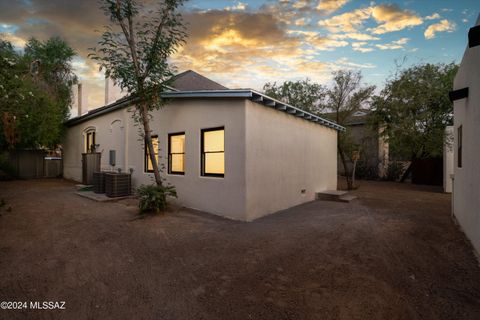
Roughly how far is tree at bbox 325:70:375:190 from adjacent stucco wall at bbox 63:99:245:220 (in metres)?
9.67

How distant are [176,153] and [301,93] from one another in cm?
1103

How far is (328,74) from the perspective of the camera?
46.0 feet

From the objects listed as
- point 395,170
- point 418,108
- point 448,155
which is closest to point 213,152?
point 448,155

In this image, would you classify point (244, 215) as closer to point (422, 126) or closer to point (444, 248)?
point (444, 248)

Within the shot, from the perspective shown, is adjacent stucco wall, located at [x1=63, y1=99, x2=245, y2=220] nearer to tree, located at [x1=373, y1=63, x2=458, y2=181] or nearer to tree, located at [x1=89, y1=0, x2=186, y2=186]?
tree, located at [x1=89, y1=0, x2=186, y2=186]

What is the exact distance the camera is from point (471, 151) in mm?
4402

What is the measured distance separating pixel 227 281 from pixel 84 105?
20.6 metres

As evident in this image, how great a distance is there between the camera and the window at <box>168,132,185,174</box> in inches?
317

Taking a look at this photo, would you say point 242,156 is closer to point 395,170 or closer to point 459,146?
point 459,146

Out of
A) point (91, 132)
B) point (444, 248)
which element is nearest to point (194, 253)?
point (444, 248)

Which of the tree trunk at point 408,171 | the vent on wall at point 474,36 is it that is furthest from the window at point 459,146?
the tree trunk at point 408,171

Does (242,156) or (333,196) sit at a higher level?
(242,156)

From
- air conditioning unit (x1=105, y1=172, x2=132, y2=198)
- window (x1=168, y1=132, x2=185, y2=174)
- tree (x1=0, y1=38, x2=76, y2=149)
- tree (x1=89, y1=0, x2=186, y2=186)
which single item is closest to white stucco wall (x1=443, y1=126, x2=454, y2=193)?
window (x1=168, y1=132, x2=185, y2=174)

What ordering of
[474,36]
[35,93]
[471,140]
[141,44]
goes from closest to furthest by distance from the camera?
[474,36]
[471,140]
[141,44]
[35,93]
